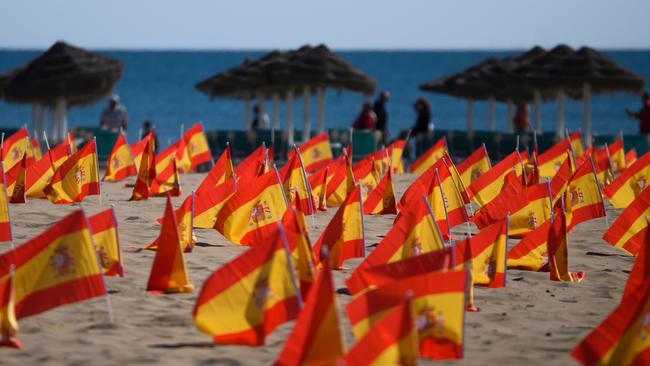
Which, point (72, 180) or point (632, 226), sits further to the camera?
point (72, 180)

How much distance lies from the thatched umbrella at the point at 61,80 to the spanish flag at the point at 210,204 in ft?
45.2

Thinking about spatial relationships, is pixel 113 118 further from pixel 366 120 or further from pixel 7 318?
pixel 7 318

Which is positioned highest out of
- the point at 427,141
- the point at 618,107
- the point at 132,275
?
the point at 132,275

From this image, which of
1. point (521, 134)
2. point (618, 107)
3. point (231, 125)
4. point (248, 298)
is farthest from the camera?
point (618, 107)

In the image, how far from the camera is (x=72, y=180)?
587 inches

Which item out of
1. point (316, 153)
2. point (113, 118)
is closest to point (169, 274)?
point (316, 153)

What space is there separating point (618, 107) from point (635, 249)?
83.3 m

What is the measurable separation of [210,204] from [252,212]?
108 centimetres

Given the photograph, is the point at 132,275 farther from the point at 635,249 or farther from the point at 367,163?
the point at 367,163

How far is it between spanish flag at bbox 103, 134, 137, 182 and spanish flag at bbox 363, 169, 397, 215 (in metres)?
4.25

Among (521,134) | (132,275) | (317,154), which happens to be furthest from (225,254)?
(521,134)

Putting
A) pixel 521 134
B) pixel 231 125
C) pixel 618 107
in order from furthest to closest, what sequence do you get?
pixel 618 107, pixel 231 125, pixel 521 134

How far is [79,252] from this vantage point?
8523 mm

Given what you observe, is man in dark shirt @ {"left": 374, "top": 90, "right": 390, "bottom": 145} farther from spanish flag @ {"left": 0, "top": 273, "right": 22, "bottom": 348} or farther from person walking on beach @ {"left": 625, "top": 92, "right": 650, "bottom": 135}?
spanish flag @ {"left": 0, "top": 273, "right": 22, "bottom": 348}
